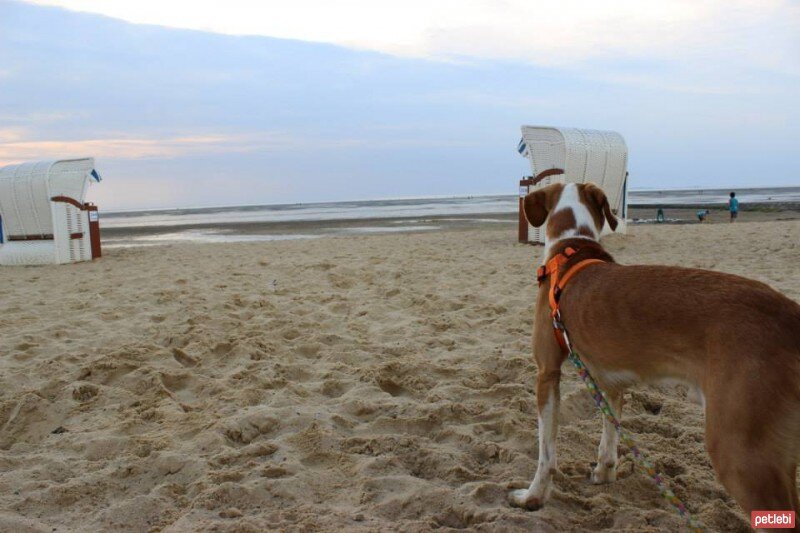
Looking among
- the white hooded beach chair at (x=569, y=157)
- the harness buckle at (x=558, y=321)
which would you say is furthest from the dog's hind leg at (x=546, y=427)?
the white hooded beach chair at (x=569, y=157)

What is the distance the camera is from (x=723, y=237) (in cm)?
1392

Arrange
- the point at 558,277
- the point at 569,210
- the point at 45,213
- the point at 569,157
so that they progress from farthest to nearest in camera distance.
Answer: the point at 569,157 → the point at 45,213 → the point at 569,210 → the point at 558,277

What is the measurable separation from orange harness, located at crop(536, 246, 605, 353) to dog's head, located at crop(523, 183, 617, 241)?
0.25 metres

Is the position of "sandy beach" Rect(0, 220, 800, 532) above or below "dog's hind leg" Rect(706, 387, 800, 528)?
below

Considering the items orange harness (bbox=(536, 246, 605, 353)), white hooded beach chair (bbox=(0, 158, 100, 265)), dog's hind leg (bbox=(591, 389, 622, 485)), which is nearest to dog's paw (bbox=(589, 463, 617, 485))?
dog's hind leg (bbox=(591, 389, 622, 485))

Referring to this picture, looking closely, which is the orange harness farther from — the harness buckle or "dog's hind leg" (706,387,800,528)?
"dog's hind leg" (706,387,800,528)

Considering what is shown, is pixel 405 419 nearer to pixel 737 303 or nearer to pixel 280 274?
pixel 737 303

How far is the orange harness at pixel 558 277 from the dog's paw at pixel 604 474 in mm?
722

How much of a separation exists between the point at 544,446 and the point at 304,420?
1.59 metres

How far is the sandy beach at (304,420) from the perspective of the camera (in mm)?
2791

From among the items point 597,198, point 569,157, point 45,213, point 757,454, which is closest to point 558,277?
point 597,198

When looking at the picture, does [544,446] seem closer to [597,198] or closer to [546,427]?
[546,427]

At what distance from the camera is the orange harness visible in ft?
9.16

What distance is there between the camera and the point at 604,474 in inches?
121
